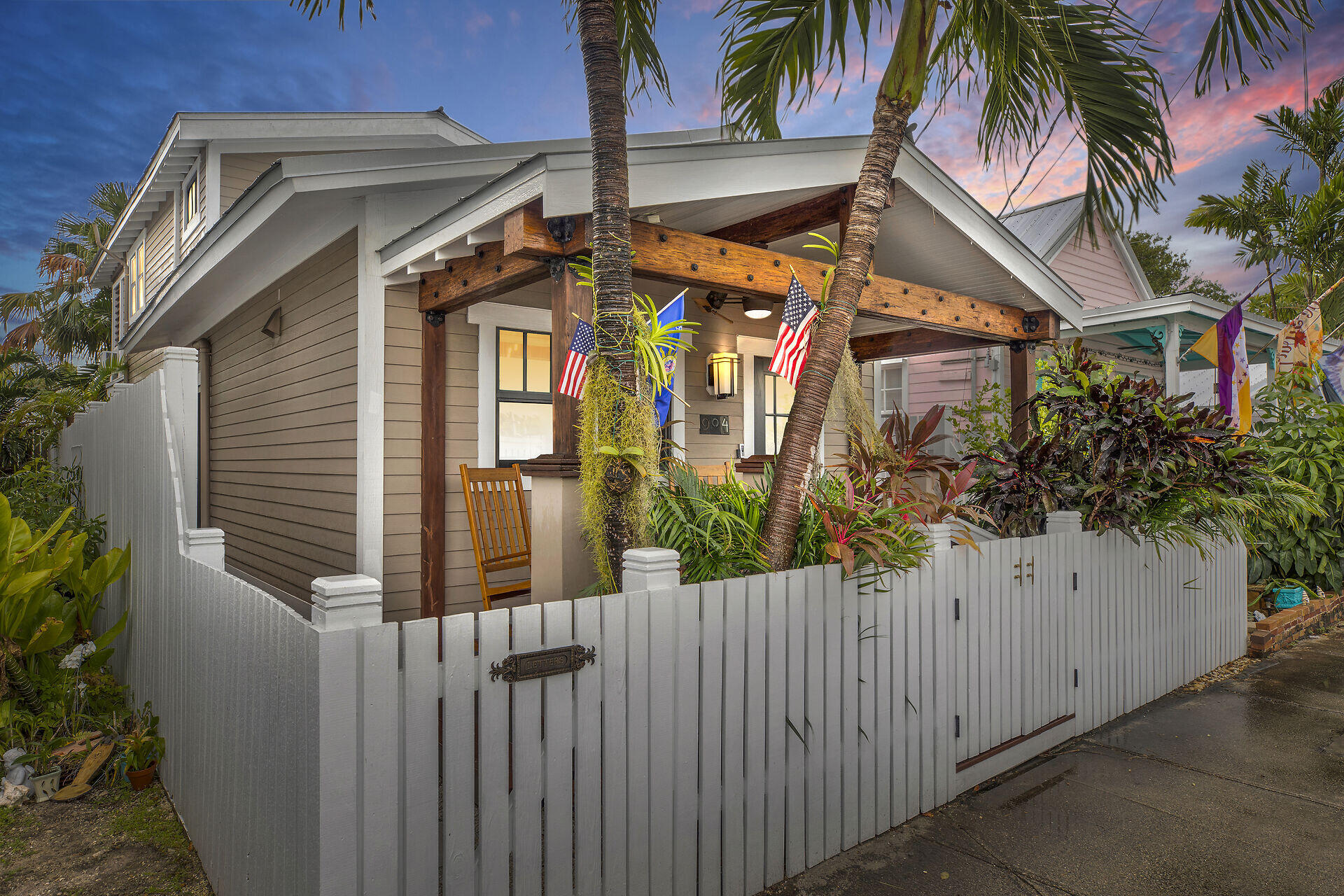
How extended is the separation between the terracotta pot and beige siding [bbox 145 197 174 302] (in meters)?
8.89

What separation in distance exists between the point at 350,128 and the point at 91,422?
204 inches

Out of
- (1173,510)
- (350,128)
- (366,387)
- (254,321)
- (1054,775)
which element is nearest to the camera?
(1054,775)

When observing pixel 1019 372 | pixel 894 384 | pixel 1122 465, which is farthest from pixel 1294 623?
pixel 894 384

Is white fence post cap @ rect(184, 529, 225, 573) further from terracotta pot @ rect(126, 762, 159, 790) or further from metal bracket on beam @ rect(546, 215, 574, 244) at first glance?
metal bracket on beam @ rect(546, 215, 574, 244)

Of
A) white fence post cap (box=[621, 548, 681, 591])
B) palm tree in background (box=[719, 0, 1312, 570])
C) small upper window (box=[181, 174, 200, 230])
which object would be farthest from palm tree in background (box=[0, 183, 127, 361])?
white fence post cap (box=[621, 548, 681, 591])

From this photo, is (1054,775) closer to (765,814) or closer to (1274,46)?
(765,814)

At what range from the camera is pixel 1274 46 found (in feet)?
11.2

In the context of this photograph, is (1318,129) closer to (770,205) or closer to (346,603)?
(770,205)

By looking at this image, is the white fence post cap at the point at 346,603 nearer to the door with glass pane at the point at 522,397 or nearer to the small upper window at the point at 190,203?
the door with glass pane at the point at 522,397

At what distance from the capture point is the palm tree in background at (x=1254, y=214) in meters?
13.1

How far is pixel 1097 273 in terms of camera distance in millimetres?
12555

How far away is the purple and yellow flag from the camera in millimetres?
6277

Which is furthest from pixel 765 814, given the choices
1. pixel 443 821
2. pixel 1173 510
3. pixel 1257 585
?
pixel 1257 585

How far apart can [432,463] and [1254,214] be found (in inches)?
608
